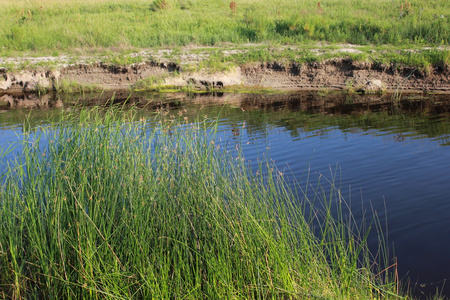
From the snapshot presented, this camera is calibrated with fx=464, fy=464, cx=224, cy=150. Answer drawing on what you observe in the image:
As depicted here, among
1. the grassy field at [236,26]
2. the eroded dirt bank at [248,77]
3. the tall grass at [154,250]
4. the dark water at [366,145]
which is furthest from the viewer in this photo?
the grassy field at [236,26]

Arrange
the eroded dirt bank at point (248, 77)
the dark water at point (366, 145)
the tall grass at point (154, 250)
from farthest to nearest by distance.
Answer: the eroded dirt bank at point (248, 77)
the dark water at point (366, 145)
the tall grass at point (154, 250)

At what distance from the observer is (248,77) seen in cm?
1526

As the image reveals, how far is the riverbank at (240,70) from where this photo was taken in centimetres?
1359

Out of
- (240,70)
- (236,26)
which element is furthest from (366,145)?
(236,26)

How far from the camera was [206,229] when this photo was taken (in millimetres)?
3471

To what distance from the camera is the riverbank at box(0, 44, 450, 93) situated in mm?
13586

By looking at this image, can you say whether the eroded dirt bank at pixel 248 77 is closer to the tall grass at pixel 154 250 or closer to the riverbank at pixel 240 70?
the riverbank at pixel 240 70

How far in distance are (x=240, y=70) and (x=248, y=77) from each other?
351mm

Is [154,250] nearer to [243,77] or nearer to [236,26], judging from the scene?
[243,77]

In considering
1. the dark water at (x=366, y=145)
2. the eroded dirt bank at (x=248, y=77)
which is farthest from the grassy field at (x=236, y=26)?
the dark water at (x=366, y=145)

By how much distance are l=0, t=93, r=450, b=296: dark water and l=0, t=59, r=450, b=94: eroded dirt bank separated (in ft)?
2.90

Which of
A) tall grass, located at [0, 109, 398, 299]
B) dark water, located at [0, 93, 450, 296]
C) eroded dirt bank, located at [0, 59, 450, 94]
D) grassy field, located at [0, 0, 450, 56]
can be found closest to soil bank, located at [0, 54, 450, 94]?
eroded dirt bank, located at [0, 59, 450, 94]

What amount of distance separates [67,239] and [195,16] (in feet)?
61.5

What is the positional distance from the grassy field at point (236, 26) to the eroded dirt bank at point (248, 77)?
161cm
